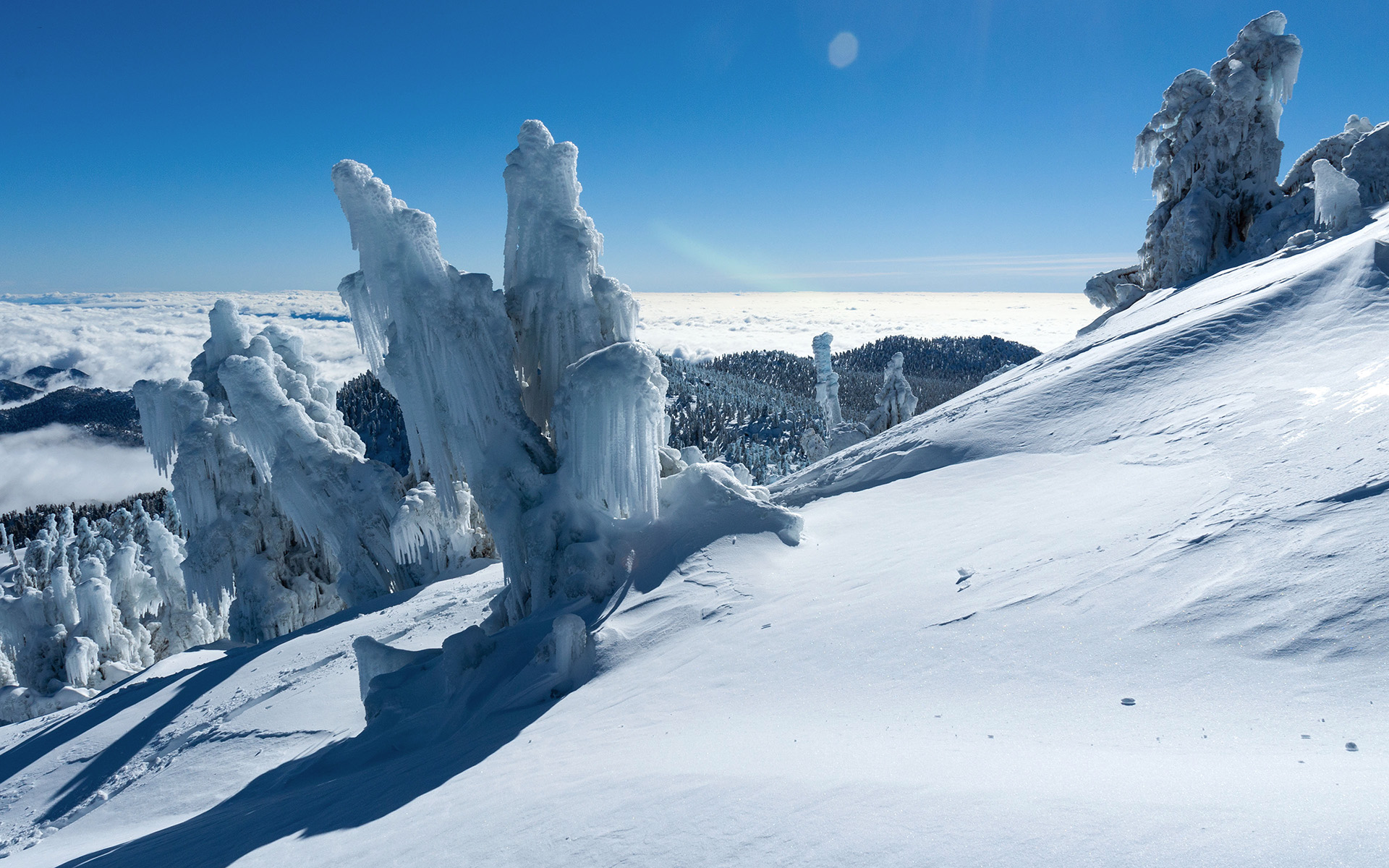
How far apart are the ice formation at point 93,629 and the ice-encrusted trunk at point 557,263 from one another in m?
28.8

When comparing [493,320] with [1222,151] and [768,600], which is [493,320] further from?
[1222,151]

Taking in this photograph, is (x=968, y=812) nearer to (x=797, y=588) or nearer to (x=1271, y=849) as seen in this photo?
(x=1271, y=849)

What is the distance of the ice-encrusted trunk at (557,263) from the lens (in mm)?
14547

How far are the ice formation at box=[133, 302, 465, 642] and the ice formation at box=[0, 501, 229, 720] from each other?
518 inches

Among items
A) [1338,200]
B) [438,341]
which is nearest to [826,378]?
[1338,200]

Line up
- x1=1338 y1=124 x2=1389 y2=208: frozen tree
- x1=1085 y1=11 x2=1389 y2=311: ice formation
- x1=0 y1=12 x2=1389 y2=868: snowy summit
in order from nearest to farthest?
1. x1=0 y1=12 x2=1389 y2=868: snowy summit
2. x1=1338 y1=124 x2=1389 y2=208: frozen tree
3. x1=1085 y1=11 x2=1389 y2=311: ice formation

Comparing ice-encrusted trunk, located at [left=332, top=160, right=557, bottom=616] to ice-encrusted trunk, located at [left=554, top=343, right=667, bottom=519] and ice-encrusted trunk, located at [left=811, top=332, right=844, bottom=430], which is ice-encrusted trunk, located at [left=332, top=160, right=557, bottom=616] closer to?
ice-encrusted trunk, located at [left=554, top=343, right=667, bottom=519]

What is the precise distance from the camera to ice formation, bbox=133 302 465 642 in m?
20.3

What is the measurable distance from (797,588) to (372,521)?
15388 millimetres

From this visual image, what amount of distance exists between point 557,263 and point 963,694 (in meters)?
12.0

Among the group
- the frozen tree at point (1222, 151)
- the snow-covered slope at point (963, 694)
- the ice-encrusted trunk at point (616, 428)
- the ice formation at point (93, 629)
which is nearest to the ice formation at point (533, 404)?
the ice-encrusted trunk at point (616, 428)

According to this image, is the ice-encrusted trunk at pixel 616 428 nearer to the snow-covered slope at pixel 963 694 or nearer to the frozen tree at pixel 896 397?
the snow-covered slope at pixel 963 694

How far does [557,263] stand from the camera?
14.7 m

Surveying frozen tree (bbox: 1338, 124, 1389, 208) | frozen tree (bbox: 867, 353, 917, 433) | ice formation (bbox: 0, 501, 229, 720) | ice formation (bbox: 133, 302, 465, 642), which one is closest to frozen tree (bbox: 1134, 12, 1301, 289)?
frozen tree (bbox: 1338, 124, 1389, 208)
